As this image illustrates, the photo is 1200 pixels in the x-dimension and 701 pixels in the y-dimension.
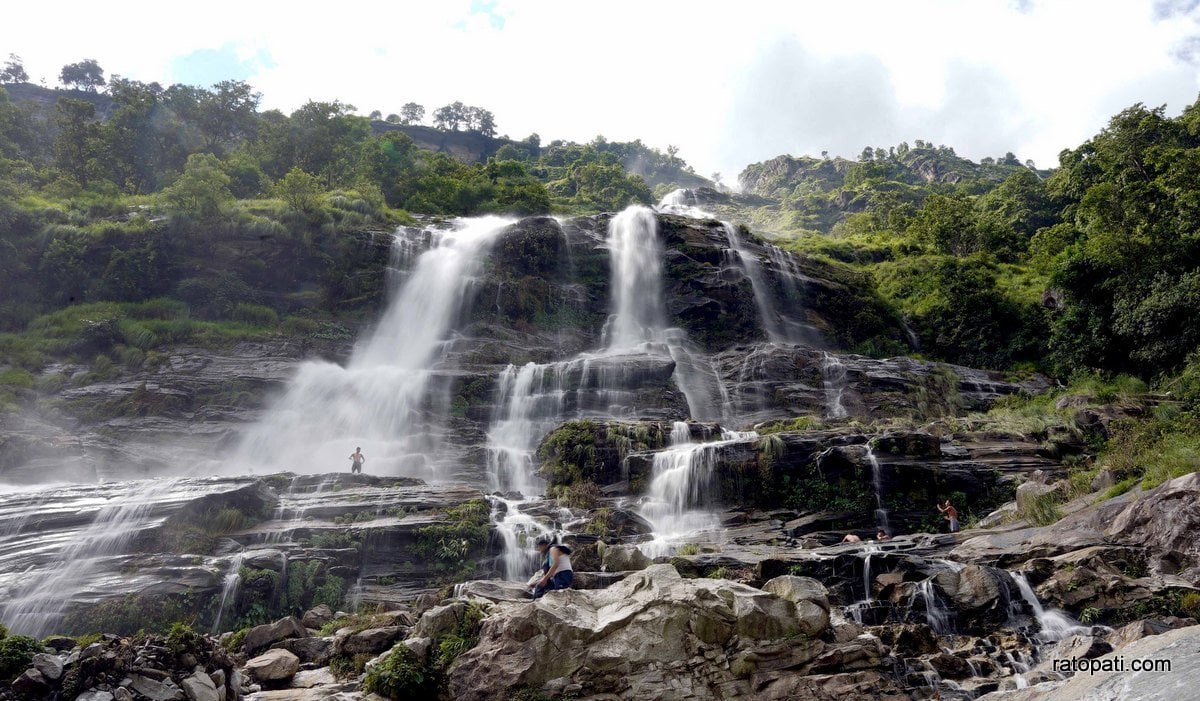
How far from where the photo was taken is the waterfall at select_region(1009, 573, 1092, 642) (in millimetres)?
10227

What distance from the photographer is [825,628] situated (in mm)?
9328

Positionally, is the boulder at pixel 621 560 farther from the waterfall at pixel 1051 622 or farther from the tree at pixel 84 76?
the tree at pixel 84 76

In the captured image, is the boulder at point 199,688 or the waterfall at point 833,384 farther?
the waterfall at point 833,384

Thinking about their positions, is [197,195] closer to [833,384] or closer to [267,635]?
[267,635]

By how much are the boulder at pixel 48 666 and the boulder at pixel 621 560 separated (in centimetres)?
779

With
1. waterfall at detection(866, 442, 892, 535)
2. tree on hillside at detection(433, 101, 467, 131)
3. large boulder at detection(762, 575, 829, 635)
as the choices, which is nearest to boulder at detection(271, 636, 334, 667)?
large boulder at detection(762, 575, 829, 635)

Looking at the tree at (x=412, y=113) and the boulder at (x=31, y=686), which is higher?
the tree at (x=412, y=113)

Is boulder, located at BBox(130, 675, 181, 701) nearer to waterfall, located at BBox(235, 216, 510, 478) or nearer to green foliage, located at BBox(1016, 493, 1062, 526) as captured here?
waterfall, located at BBox(235, 216, 510, 478)

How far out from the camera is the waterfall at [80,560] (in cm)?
1338

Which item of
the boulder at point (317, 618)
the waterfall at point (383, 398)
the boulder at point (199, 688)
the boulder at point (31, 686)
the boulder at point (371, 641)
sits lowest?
the boulder at point (317, 618)

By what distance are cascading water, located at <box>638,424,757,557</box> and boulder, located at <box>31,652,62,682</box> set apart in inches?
489

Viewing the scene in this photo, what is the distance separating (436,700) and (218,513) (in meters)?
10.8

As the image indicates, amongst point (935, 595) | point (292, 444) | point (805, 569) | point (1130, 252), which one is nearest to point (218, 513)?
point (292, 444)

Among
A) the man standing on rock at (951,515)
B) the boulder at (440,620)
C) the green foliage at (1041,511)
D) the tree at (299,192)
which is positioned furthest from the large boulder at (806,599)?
the tree at (299,192)
